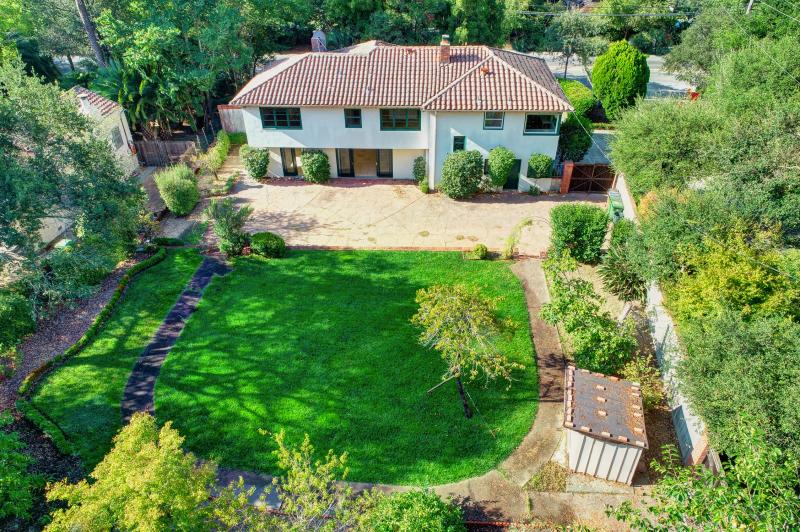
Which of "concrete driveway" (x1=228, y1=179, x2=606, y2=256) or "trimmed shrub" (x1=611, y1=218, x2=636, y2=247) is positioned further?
"concrete driveway" (x1=228, y1=179, x2=606, y2=256)

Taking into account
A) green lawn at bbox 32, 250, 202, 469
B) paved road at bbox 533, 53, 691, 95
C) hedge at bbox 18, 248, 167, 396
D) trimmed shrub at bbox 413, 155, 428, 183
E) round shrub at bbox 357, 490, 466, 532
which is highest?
round shrub at bbox 357, 490, 466, 532

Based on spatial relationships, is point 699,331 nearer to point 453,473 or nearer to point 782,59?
point 453,473

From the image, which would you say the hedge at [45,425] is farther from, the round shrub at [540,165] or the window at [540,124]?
the window at [540,124]

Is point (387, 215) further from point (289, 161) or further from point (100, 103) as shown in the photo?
point (100, 103)

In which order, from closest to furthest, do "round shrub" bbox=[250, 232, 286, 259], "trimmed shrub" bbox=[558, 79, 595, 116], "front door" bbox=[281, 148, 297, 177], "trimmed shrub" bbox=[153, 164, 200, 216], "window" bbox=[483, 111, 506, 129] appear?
"round shrub" bbox=[250, 232, 286, 259], "trimmed shrub" bbox=[153, 164, 200, 216], "window" bbox=[483, 111, 506, 129], "front door" bbox=[281, 148, 297, 177], "trimmed shrub" bbox=[558, 79, 595, 116]

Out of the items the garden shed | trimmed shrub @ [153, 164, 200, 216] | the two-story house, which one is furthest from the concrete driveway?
the garden shed

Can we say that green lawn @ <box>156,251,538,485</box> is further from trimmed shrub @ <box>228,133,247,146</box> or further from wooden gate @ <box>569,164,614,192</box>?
trimmed shrub @ <box>228,133,247,146</box>
